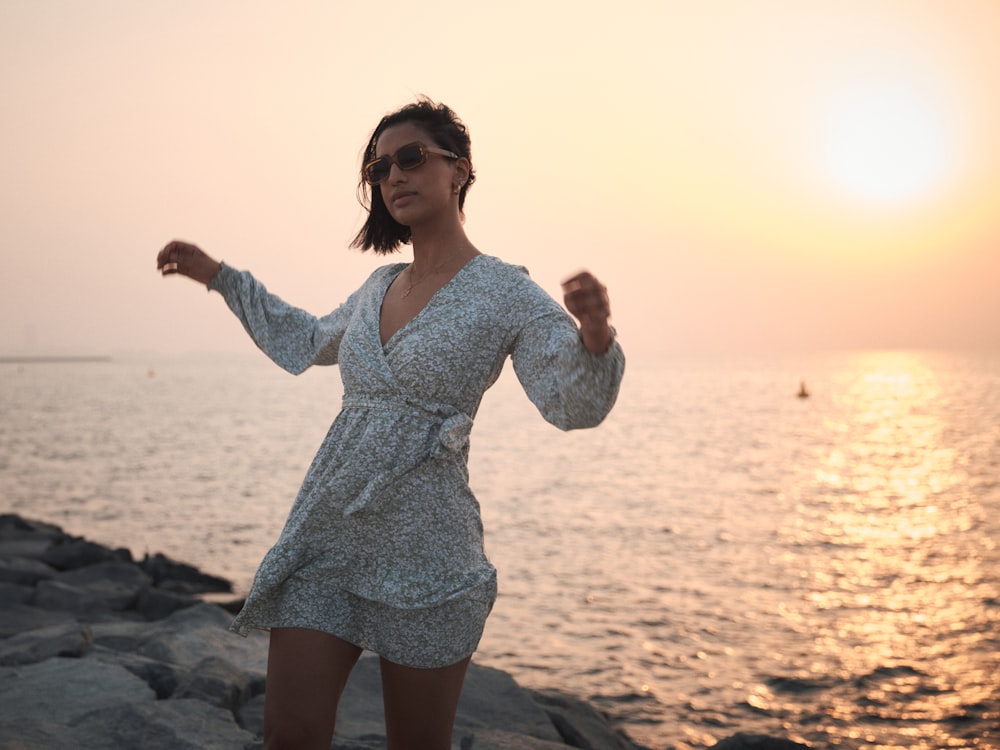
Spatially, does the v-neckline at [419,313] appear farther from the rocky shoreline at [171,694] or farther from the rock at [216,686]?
the rock at [216,686]

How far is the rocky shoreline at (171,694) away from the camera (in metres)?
4.51

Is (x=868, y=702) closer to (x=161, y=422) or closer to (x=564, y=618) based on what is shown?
(x=564, y=618)

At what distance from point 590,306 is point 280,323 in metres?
1.56

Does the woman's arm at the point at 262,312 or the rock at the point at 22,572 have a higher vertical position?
the woman's arm at the point at 262,312

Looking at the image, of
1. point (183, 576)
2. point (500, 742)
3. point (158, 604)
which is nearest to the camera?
point (500, 742)

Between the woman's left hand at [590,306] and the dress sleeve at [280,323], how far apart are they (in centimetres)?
125

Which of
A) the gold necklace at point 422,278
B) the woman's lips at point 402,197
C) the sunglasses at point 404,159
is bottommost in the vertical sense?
the gold necklace at point 422,278

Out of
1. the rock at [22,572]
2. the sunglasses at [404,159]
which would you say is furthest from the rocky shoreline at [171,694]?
the sunglasses at [404,159]

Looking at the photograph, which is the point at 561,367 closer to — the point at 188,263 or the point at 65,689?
the point at 188,263

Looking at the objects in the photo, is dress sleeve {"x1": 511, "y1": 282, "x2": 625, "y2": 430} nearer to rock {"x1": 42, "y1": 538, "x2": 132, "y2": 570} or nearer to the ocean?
the ocean

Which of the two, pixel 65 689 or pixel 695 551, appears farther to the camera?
pixel 695 551

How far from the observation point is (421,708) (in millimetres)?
2559

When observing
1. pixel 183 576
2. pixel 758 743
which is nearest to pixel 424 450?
pixel 758 743

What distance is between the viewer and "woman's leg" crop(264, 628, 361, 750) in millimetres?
2504
